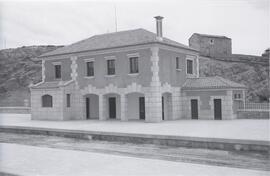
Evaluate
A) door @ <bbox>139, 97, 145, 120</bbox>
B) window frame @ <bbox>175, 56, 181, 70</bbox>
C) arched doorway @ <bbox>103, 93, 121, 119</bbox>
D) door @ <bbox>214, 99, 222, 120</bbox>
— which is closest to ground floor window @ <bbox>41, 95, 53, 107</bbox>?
arched doorway @ <bbox>103, 93, 121, 119</bbox>

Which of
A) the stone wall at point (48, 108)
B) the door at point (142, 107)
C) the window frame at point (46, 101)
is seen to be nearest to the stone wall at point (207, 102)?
the door at point (142, 107)

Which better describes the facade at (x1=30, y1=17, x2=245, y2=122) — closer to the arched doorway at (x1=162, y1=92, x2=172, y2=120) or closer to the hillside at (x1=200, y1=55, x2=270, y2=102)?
the arched doorway at (x1=162, y1=92, x2=172, y2=120)

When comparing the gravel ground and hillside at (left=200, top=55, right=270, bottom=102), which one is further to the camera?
hillside at (left=200, top=55, right=270, bottom=102)

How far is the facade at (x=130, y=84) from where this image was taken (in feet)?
81.9

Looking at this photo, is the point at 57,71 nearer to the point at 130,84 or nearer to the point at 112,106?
the point at 112,106

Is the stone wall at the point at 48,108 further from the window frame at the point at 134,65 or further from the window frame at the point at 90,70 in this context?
the window frame at the point at 134,65

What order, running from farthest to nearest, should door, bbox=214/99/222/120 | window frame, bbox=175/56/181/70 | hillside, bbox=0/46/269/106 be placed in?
hillside, bbox=0/46/269/106 < window frame, bbox=175/56/181/70 < door, bbox=214/99/222/120

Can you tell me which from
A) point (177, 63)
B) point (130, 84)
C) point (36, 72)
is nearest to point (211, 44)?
point (36, 72)

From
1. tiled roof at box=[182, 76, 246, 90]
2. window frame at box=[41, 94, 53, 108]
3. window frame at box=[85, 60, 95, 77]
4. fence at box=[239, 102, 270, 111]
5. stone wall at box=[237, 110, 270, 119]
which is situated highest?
window frame at box=[85, 60, 95, 77]

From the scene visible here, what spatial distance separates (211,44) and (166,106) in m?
43.6

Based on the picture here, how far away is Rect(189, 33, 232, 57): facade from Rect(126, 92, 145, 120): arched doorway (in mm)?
40570

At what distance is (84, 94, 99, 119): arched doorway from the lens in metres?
30.1

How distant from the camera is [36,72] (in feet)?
256

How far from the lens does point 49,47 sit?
317 feet
